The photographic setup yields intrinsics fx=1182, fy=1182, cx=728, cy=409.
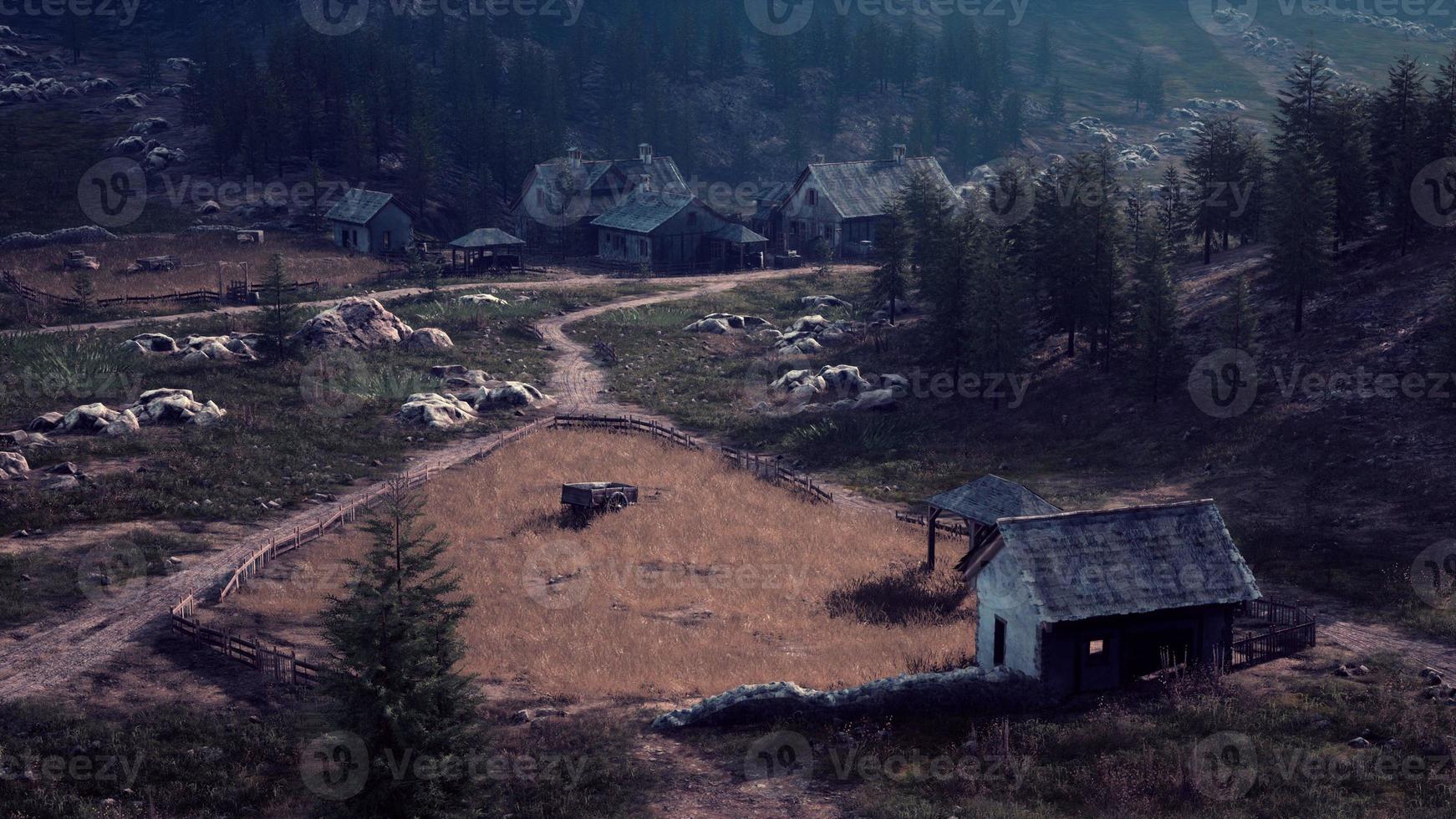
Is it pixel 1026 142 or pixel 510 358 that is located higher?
pixel 1026 142

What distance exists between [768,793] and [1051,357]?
4060cm

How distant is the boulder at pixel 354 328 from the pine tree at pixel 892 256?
26879 millimetres

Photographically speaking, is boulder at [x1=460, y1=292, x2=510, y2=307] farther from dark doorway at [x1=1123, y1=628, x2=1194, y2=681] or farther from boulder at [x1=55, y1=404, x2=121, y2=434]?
dark doorway at [x1=1123, y1=628, x2=1194, y2=681]

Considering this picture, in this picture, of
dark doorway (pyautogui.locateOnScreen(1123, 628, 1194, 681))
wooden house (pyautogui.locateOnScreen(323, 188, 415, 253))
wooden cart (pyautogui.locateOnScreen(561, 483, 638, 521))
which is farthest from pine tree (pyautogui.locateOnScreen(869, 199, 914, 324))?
dark doorway (pyautogui.locateOnScreen(1123, 628, 1194, 681))

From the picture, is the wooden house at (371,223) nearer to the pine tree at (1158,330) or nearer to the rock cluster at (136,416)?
the rock cluster at (136,416)

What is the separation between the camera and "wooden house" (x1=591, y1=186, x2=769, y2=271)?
90875mm

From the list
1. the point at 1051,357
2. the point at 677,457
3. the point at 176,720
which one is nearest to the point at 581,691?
the point at 176,720

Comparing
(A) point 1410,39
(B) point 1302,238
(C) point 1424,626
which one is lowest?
(C) point 1424,626

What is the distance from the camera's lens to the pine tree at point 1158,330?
49.2m

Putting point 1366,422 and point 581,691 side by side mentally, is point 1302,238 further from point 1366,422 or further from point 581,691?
point 581,691

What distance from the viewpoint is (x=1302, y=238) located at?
50.0 metres

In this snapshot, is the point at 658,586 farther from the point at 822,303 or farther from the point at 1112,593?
the point at 822,303

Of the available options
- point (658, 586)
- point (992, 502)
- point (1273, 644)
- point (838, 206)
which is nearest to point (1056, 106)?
point (838, 206)

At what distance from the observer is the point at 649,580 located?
35375 millimetres
